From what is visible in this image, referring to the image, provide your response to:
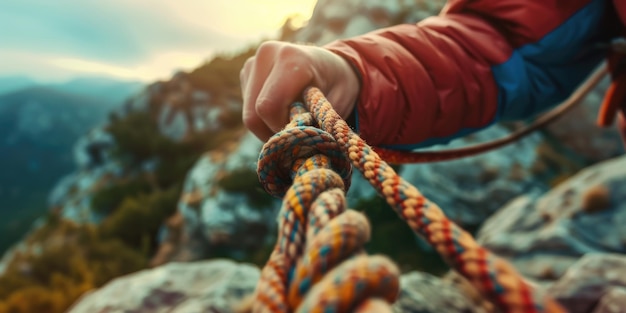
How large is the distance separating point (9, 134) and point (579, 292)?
168 ft

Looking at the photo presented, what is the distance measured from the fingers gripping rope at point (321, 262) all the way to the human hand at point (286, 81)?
214mm

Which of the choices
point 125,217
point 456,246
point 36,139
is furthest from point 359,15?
point 36,139

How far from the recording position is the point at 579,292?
2.37 metres

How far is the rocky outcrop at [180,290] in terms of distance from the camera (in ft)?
7.49

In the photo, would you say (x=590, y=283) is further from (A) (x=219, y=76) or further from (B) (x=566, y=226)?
(A) (x=219, y=76)

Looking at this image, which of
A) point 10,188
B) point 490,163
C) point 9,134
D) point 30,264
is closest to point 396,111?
point 490,163

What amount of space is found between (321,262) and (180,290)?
8.55ft

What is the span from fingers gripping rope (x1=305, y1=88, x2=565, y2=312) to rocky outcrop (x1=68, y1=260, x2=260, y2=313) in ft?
6.86

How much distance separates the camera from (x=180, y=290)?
252 centimetres

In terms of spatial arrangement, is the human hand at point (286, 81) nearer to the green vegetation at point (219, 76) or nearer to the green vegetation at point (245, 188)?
the green vegetation at point (245, 188)

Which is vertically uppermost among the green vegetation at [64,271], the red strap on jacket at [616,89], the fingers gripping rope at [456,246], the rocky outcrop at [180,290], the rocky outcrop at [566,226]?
the fingers gripping rope at [456,246]

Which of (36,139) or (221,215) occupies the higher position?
(221,215)

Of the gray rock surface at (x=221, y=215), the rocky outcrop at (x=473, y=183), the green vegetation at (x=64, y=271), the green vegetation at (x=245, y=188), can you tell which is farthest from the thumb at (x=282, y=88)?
the green vegetation at (x=64, y=271)

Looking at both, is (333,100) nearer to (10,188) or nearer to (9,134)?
(10,188)
